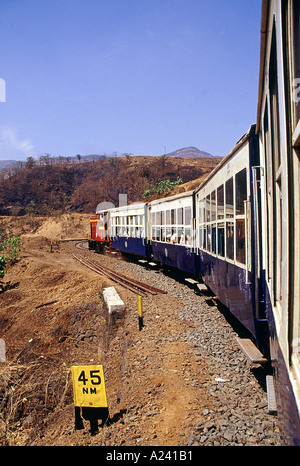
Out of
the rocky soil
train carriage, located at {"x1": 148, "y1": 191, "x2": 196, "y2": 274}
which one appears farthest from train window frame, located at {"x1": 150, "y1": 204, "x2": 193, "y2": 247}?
the rocky soil

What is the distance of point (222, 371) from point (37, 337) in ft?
24.6

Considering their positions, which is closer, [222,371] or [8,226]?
[222,371]

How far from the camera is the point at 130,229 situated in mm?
21047

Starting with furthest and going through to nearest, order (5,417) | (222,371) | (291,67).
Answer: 1. (5,417)
2. (222,371)
3. (291,67)

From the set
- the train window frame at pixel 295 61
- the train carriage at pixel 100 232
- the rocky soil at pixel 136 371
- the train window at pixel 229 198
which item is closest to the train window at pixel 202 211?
the rocky soil at pixel 136 371

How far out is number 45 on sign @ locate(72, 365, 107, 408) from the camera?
209 inches

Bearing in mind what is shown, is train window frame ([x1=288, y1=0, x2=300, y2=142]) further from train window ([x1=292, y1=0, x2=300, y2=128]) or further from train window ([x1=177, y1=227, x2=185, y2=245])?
train window ([x1=177, y1=227, x2=185, y2=245])

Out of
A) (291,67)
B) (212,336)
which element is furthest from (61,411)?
(291,67)

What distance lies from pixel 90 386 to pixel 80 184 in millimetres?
70898

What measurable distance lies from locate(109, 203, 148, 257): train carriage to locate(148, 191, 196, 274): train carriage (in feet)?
4.20

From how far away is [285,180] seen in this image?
193cm

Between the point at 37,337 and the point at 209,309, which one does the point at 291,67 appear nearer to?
the point at 209,309

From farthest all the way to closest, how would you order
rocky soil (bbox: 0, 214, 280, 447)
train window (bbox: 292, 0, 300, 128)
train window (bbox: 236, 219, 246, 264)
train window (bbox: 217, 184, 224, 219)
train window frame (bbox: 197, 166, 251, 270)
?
train window (bbox: 217, 184, 224, 219) < train window (bbox: 236, 219, 246, 264) < train window frame (bbox: 197, 166, 251, 270) < rocky soil (bbox: 0, 214, 280, 447) < train window (bbox: 292, 0, 300, 128)

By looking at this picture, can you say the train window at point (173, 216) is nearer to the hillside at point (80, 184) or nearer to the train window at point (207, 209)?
the train window at point (207, 209)
